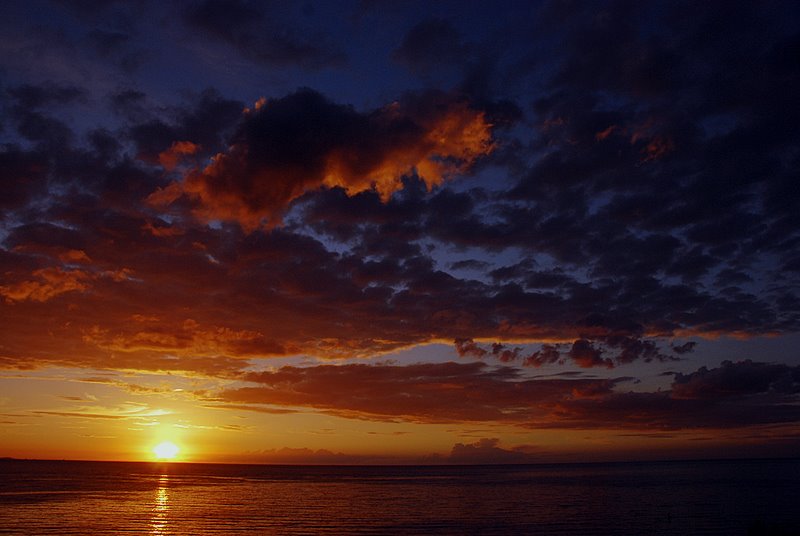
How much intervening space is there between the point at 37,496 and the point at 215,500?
32.0m

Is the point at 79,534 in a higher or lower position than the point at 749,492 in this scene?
higher

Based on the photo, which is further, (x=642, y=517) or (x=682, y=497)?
(x=682, y=497)

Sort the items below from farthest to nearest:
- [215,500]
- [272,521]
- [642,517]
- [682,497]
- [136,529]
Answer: [682,497]
[215,500]
[642,517]
[272,521]
[136,529]

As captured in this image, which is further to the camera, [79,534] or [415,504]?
[415,504]

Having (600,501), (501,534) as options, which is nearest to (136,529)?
(501,534)

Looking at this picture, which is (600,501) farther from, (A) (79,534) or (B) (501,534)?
(A) (79,534)

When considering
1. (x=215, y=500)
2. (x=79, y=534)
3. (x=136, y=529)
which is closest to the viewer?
(x=79, y=534)

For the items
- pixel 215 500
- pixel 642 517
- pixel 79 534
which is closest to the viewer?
pixel 79 534

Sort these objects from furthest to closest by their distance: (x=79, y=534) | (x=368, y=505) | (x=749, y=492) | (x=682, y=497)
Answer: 1. (x=749, y=492)
2. (x=682, y=497)
3. (x=368, y=505)
4. (x=79, y=534)

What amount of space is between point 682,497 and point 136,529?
90.6 meters

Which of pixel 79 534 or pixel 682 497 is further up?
pixel 79 534

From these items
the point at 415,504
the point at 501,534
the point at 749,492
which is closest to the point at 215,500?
the point at 415,504

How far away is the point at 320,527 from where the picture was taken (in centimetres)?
6525

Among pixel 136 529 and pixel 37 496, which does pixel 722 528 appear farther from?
pixel 37 496
